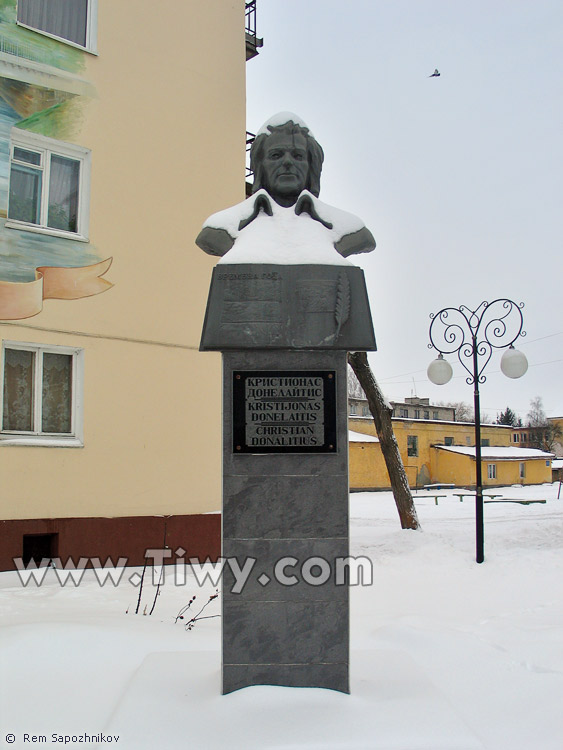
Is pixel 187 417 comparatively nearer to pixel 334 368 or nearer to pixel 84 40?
pixel 84 40

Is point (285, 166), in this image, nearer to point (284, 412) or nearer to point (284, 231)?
point (284, 231)

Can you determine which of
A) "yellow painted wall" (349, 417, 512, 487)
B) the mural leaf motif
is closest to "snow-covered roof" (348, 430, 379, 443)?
"yellow painted wall" (349, 417, 512, 487)

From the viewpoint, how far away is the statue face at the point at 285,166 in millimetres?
4648

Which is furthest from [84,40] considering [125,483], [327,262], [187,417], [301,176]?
[327,262]

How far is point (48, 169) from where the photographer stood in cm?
950

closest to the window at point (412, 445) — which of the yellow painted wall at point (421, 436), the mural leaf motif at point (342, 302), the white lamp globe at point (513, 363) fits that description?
the yellow painted wall at point (421, 436)

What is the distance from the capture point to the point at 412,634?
18.5 feet

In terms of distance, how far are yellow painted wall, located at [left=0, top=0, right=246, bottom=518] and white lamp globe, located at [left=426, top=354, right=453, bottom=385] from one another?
3.93m

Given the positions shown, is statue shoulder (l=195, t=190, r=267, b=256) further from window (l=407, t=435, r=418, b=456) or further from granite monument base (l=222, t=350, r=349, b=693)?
window (l=407, t=435, r=418, b=456)

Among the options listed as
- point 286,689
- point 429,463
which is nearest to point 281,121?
point 286,689

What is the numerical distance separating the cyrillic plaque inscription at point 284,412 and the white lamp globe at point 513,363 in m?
8.38

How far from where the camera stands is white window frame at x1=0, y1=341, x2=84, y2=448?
8812mm

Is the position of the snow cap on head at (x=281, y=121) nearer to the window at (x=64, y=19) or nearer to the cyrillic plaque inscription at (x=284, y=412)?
the cyrillic plaque inscription at (x=284, y=412)

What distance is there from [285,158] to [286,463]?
2.01 metres
